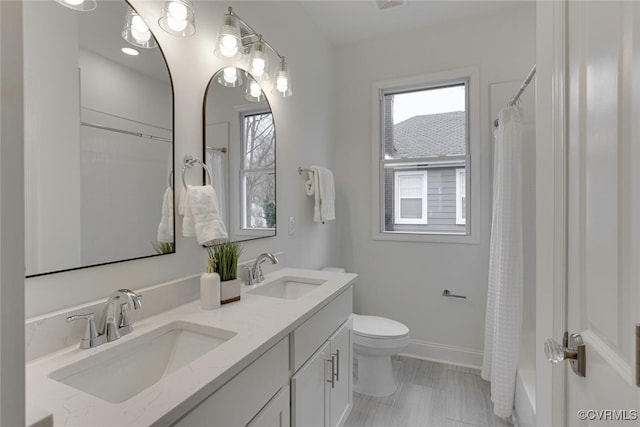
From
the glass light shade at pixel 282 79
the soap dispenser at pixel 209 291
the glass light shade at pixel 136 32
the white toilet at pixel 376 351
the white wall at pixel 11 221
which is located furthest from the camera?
the white toilet at pixel 376 351

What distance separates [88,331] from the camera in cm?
88

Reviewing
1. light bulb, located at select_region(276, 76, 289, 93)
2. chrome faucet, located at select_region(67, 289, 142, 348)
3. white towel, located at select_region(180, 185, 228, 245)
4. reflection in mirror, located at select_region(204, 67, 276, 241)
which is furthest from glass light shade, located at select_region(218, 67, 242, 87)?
chrome faucet, located at select_region(67, 289, 142, 348)

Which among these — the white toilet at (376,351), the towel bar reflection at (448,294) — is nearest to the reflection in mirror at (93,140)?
the white toilet at (376,351)

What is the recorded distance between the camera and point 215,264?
1268mm

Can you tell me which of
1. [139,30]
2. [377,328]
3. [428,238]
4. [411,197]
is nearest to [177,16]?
[139,30]

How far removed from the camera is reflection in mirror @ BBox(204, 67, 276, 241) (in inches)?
57.4

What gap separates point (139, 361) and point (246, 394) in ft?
1.23

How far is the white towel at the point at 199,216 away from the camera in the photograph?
1.21m

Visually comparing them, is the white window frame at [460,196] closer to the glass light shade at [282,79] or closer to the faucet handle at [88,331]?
the glass light shade at [282,79]

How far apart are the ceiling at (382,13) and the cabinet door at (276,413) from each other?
8.29 feet

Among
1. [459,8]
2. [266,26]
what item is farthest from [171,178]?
[459,8]

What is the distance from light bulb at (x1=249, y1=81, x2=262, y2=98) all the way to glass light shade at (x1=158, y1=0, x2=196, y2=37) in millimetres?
570

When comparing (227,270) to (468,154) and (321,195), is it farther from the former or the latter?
(468,154)

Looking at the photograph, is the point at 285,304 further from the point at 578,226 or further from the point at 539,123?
the point at 539,123
